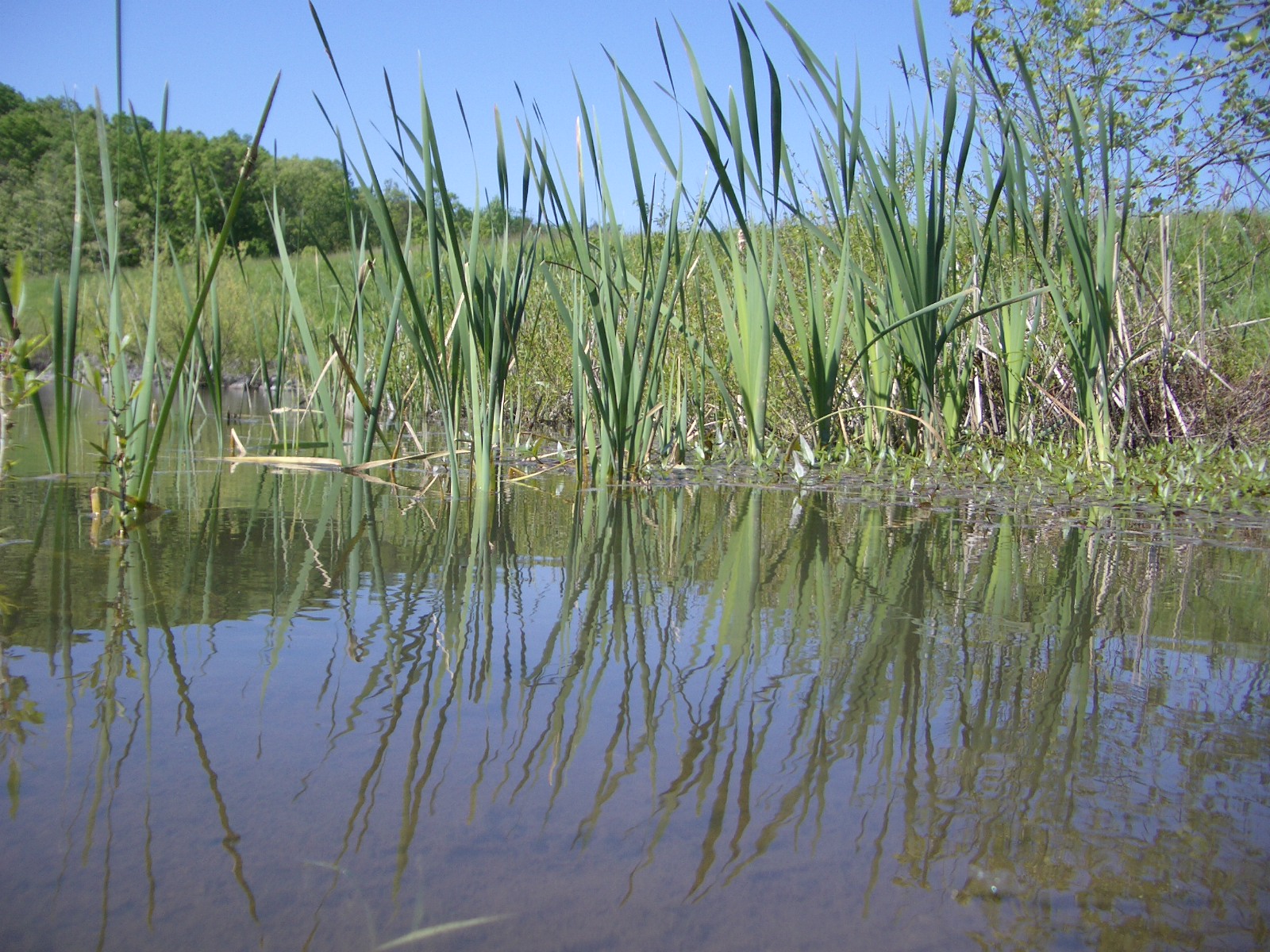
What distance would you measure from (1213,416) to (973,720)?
413 cm

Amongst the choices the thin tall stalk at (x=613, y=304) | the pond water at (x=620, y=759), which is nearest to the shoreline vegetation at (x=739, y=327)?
the thin tall stalk at (x=613, y=304)

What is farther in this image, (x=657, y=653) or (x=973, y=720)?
(x=657, y=653)

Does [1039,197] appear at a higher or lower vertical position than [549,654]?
higher

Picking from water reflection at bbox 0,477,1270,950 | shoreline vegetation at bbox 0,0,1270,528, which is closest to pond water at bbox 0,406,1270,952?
water reflection at bbox 0,477,1270,950

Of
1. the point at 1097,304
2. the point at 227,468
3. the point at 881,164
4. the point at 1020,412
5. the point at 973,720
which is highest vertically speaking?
the point at 881,164

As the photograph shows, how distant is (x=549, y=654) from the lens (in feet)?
2.89

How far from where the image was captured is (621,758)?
640 millimetres

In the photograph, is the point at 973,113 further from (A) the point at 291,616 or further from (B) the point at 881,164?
(A) the point at 291,616

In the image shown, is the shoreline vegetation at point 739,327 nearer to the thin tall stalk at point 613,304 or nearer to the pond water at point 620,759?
the thin tall stalk at point 613,304

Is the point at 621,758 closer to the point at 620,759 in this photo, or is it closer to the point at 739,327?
the point at 620,759

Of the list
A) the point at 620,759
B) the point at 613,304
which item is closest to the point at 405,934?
the point at 620,759

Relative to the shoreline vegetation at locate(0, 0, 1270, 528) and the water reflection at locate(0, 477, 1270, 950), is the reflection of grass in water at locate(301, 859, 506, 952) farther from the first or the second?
the shoreline vegetation at locate(0, 0, 1270, 528)

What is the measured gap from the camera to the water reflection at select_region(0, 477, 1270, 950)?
1.54 feet

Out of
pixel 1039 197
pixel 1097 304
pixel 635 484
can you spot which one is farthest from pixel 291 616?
pixel 1039 197
